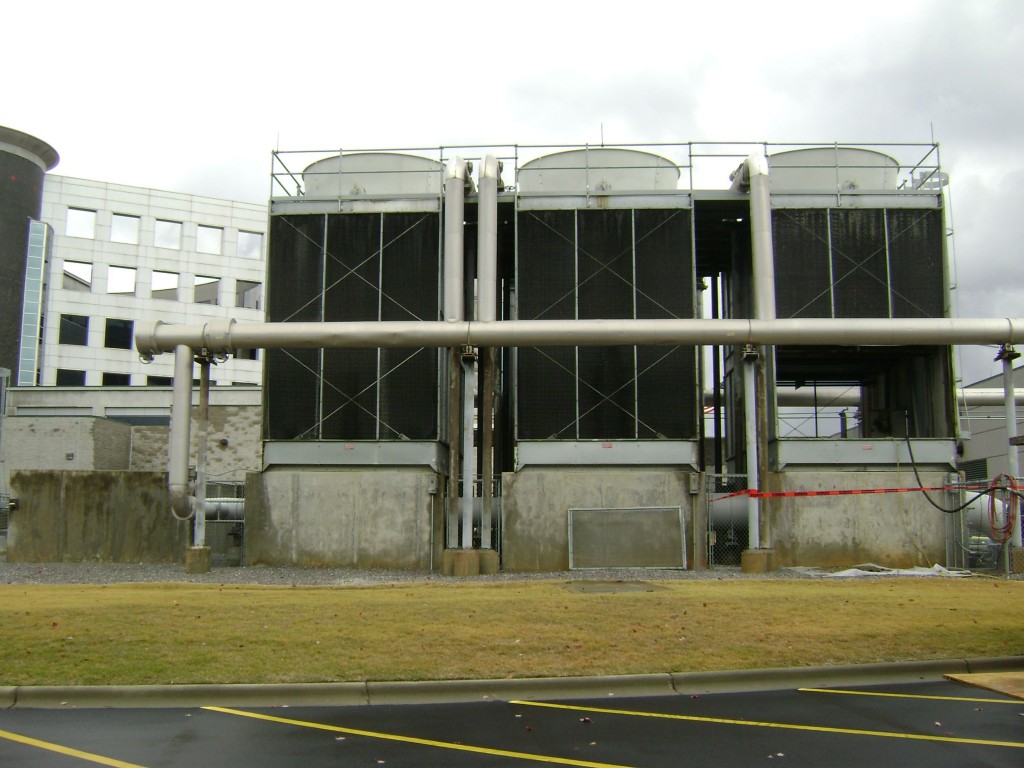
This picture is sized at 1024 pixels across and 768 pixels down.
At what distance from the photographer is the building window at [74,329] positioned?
57588mm

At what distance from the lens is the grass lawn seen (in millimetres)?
10305

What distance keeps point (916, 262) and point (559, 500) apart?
12036 mm

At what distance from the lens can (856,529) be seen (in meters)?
24.7

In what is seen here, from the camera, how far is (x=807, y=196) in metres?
27.2

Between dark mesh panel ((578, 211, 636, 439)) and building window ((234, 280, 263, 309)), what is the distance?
42.2 metres

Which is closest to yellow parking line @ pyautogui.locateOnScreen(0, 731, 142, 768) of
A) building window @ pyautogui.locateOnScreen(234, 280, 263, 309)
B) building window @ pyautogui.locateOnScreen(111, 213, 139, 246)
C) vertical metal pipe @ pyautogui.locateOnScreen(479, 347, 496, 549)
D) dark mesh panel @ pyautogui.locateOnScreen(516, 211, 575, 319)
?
vertical metal pipe @ pyautogui.locateOnScreen(479, 347, 496, 549)

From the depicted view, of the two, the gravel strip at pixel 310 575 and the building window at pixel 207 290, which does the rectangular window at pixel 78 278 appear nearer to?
the building window at pixel 207 290

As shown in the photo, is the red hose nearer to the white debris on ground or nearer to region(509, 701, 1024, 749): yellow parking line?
the white debris on ground

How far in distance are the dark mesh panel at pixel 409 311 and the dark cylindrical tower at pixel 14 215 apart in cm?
3719

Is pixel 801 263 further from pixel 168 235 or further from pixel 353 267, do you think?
pixel 168 235

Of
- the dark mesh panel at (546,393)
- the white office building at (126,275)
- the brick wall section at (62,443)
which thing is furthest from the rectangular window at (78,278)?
the dark mesh panel at (546,393)

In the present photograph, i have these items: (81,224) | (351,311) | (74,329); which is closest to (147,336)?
(351,311)

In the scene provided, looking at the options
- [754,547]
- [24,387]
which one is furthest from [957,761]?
[24,387]

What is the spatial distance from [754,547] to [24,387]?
125 feet
